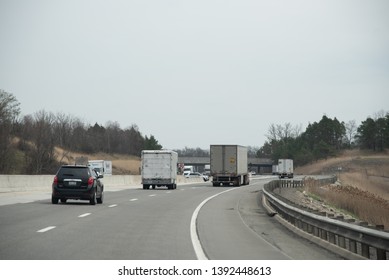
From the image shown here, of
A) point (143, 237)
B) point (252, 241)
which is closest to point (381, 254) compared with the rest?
point (252, 241)

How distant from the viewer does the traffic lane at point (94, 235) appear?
1141 centimetres

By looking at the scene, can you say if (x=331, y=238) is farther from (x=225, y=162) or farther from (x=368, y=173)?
(x=368, y=173)

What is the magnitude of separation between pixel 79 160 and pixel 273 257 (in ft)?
192

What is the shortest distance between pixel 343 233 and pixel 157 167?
42.4m

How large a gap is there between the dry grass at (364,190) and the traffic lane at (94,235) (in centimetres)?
886

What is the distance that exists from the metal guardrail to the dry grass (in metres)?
5.09

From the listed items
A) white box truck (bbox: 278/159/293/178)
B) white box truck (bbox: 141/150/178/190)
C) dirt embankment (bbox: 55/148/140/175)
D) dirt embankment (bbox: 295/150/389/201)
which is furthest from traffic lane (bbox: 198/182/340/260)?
dirt embankment (bbox: 55/148/140/175)

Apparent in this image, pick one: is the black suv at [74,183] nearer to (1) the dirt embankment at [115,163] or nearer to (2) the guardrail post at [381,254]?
(2) the guardrail post at [381,254]

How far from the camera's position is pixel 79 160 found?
68.4m

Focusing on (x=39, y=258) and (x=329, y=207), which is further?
(x=329, y=207)

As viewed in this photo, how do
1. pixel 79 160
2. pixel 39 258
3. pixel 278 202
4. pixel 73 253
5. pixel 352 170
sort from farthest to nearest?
pixel 352 170 < pixel 79 160 < pixel 278 202 < pixel 73 253 < pixel 39 258
